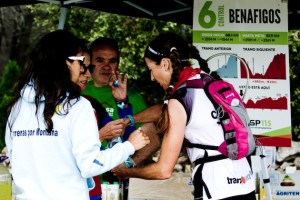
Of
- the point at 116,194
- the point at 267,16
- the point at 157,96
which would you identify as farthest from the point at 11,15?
the point at 116,194

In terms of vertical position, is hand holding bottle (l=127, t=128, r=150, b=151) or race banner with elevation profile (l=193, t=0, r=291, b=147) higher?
race banner with elevation profile (l=193, t=0, r=291, b=147)

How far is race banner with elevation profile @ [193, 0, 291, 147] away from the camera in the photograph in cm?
578

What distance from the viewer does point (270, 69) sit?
5824mm

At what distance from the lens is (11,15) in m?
19.4

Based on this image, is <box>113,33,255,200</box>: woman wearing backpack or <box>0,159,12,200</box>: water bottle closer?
<box>113,33,255,200</box>: woman wearing backpack

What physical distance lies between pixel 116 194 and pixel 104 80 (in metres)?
1.21

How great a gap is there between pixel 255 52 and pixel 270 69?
0.22m

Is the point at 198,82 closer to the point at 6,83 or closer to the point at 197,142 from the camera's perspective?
the point at 197,142

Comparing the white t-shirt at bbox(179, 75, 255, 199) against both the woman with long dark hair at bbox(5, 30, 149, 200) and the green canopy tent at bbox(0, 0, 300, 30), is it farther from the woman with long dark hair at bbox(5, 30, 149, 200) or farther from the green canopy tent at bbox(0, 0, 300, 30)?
the green canopy tent at bbox(0, 0, 300, 30)

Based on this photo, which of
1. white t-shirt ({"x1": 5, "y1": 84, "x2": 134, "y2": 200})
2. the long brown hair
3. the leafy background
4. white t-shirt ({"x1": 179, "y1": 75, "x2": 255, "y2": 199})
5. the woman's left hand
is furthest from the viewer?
the leafy background

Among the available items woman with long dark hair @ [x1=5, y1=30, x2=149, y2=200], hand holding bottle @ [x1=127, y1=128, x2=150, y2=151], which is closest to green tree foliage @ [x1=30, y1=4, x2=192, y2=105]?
hand holding bottle @ [x1=127, y1=128, x2=150, y2=151]

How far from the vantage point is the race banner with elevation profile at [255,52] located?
227 inches

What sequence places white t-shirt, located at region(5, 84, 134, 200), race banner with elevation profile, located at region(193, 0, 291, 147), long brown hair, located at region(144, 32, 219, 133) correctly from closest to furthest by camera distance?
white t-shirt, located at region(5, 84, 134, 200) < long brown hair, located at region(144, 32, 219, 133) < race banner with elevation profile, located at region(193, 0, 291, 147)

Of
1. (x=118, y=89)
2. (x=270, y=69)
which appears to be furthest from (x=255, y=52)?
(x=118, y=89)
